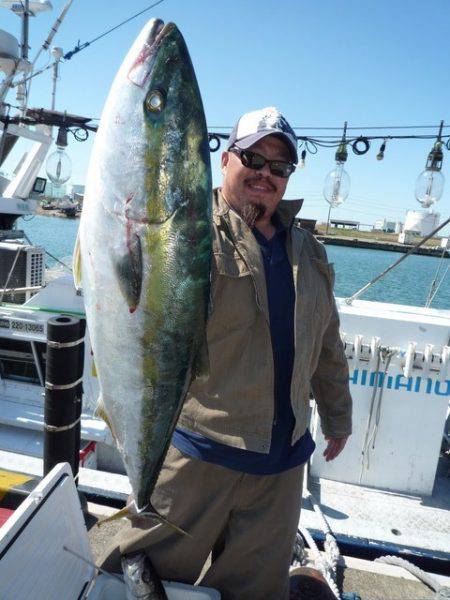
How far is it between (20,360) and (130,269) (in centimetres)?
499

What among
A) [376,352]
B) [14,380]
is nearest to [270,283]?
[376,352]

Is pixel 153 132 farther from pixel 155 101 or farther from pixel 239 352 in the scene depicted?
pixel 239 352

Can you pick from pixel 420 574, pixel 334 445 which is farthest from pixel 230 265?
pixel 420 574

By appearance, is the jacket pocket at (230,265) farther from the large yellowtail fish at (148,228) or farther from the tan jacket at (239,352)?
the large yellowtail fish at (148,228)

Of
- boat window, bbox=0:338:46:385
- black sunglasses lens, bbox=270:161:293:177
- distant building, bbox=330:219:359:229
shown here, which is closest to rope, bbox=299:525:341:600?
black sunglasses lens, bbox=270:161:293:177

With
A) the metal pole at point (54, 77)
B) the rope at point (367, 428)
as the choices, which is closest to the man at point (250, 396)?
the rope at point (367, 428)

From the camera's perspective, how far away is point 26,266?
6254mm

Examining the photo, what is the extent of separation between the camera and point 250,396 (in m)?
1.76

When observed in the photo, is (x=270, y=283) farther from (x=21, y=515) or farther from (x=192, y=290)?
(x=21, y=515)

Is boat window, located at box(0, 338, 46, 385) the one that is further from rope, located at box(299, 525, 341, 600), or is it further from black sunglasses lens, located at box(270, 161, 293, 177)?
black sunglasses lens, located at box(270, 161, 293, 177)

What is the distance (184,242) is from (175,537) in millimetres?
1253

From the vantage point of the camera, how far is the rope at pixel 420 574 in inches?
99.3

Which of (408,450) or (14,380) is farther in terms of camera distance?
(14,380)

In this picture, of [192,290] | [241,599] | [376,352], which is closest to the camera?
[192,290]
